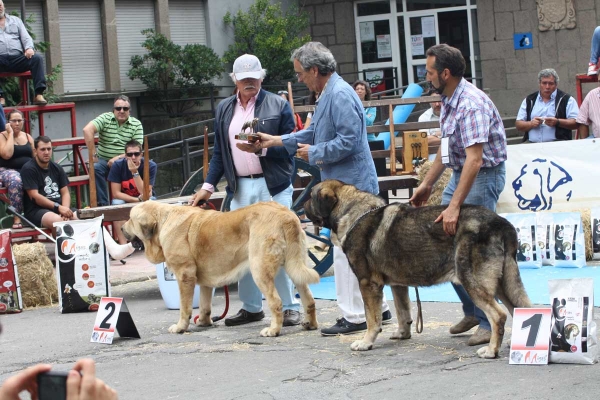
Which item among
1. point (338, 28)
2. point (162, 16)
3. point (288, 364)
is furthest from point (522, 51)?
point (288, 364)

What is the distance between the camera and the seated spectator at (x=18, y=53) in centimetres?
1360

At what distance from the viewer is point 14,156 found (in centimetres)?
1201

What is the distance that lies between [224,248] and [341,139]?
1.41 metres

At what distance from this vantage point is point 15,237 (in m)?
11.1

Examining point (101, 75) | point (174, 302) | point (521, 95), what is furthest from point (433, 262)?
point (521, 95)

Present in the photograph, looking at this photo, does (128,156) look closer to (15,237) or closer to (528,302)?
(15,237)

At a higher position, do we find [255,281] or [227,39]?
[227,39]

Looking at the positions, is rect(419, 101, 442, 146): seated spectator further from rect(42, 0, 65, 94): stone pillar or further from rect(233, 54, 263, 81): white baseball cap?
rect(42, 0, 65, 94): stone pillar

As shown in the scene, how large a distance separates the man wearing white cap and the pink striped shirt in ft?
19.8

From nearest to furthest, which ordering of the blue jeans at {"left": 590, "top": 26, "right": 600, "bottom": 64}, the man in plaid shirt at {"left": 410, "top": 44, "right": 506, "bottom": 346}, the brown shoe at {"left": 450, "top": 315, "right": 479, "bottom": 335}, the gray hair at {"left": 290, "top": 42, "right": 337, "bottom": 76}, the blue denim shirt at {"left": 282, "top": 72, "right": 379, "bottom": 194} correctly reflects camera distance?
the man in plaid shirt at {"left": 410, "top": 44, "right": 506, "bottom": 346}
the brown shoe at {"left": 450, "top": 315, "right": 479, "bottom": 335}
the blue denim shirt at {"left": 282, "top": 72, "right": 379, "bottom": 194}
the gray hair at {"left": 290, "top": 42, "right": 337, "bottom": 76}
the blue jeans at {"left": 590, "top": 26, "right": 600, "bottom": 64}

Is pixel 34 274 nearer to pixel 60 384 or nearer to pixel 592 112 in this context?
pixel 592 112

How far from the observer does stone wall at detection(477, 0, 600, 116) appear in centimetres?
2283

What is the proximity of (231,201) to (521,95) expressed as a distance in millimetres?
16921

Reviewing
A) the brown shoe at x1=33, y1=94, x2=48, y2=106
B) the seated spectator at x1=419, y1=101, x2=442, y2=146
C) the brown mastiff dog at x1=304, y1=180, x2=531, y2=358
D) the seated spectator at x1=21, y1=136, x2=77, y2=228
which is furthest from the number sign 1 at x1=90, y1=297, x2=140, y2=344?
the seated spectator at x1=419, y1=101, x2=442, y2=146
